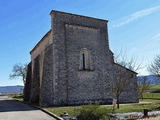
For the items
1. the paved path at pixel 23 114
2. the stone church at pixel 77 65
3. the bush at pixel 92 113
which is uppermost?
the stone church at pixel 77 65

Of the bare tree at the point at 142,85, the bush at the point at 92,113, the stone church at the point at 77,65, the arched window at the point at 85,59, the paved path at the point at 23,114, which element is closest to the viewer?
the bush at the point at 92,113

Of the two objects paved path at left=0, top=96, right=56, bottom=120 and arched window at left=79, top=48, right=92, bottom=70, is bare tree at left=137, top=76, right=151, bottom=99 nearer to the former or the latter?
arched window at left=79, top=48, right=92, bottom=70

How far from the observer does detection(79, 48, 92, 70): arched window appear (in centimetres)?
2096

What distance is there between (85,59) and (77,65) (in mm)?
1450

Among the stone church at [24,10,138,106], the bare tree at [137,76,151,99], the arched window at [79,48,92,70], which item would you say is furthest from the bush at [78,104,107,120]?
the bare tree at [137,76,151,99]

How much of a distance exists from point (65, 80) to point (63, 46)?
344cm

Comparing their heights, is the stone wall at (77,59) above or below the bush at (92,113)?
above

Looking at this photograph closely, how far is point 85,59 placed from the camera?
2127 centimetres

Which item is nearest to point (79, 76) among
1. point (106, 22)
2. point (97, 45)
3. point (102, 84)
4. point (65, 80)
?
point (65, 80)

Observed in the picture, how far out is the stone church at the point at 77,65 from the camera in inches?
749

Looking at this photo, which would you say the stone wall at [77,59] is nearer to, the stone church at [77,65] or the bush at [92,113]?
the stone church at [77,65]

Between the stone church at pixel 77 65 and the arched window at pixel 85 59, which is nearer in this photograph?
the stone church at pixel 77 65

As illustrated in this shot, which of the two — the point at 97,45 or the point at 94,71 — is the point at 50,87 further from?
the point at 97,45

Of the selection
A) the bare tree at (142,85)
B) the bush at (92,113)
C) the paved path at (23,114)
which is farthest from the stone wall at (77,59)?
the bare tree at (142,85)
